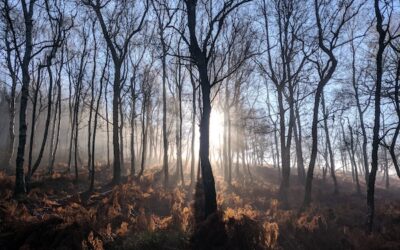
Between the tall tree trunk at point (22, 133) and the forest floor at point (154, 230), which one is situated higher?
the tall tree trunk at point (22, 133)

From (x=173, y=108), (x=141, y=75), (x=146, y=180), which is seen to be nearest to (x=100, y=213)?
(x=146, y=180)

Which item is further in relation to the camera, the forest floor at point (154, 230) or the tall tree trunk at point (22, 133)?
the tall tree trunk at point (22, 133)

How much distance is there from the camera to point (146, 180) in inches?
750

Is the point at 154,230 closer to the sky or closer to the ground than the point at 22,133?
closer to the ground

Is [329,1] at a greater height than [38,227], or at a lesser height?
greater

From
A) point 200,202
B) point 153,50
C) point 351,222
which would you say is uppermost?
point 153,50

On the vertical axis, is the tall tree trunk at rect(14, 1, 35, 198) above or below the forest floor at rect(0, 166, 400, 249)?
above

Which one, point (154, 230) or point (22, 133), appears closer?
point (154, 230)

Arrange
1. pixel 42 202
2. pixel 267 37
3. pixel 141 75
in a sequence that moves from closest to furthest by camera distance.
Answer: pixel 42 202, pixel 267 37, pixel 141 75

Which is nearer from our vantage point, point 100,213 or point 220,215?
point 220,215

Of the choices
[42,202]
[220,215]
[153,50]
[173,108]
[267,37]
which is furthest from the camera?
[173,108]

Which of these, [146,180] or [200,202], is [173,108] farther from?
[200,202]

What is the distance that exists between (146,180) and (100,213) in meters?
9.17

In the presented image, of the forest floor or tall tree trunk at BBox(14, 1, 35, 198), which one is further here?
tall tree trunk at BBox(14, 1, 35, 198)
